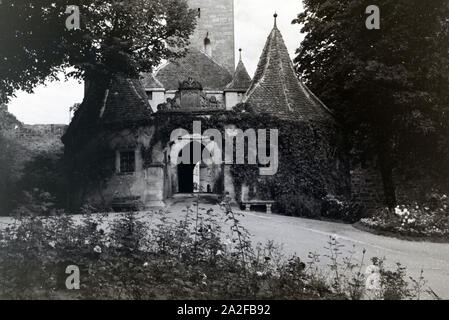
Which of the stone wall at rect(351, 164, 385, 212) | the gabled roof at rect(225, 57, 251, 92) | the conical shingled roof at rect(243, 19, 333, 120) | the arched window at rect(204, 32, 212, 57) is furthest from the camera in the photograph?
the arched window at rect(204, 32, 212, 57)

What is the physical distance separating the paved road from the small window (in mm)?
6979

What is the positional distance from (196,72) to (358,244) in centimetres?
2115

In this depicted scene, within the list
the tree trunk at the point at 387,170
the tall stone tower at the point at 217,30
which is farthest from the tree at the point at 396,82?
the tall stone tower at the point at 217,30

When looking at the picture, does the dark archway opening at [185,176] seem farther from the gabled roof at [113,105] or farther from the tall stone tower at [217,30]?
the gabled roof at [113,105]

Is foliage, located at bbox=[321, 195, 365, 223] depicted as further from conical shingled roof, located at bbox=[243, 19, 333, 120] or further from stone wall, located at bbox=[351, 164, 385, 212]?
conical shingled roof, located at bbox=[243, 19, 333, 120]

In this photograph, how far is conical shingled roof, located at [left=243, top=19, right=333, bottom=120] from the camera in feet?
66.1

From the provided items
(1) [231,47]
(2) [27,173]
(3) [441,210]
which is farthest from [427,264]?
(1) [231,47]

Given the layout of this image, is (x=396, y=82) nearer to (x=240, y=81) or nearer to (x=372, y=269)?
(x=240, y=81)

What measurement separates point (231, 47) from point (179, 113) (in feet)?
55.2

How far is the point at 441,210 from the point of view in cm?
1545

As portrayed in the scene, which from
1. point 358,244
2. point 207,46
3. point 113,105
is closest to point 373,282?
point 358,244

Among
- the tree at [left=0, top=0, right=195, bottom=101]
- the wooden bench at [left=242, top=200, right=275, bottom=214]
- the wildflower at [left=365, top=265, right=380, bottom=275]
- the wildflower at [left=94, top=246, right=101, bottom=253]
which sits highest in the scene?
the tree at [left=0, top=0, right=195, bottom=101]

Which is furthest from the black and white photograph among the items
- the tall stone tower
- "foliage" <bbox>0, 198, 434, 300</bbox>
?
the tall stone tower
